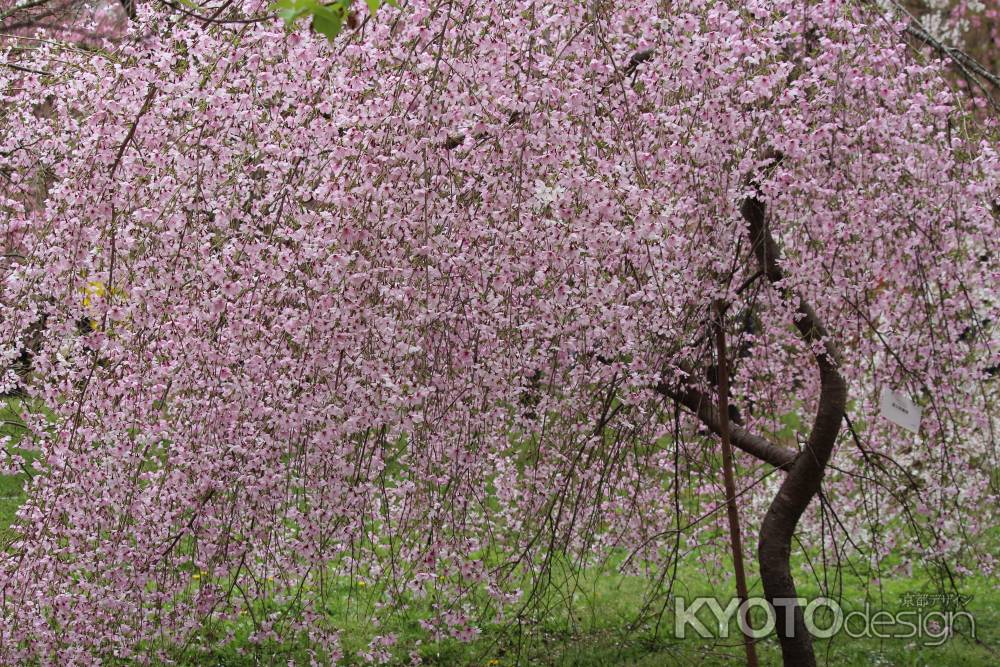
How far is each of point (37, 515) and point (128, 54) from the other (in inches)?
62.5

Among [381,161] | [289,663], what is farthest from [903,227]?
[289,663]

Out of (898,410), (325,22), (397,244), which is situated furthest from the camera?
(898,410)

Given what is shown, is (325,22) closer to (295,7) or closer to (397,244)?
(295,7)

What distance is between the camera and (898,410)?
3744 millimetres

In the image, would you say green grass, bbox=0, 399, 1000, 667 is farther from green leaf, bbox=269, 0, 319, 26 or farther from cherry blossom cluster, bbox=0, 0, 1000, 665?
green leaf, bbox=269, 0, 319, 26

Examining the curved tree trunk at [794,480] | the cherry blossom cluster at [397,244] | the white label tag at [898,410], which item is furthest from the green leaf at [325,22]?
the white label tag at [898,410]

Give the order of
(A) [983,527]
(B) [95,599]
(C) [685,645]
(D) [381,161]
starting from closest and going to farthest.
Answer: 1. (D) [381,161]
2. (B) [95,599]
3. (C) [685,645]
4. (A) [983,527]

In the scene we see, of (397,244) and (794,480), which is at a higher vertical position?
(397,244)

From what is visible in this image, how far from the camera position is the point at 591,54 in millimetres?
3094

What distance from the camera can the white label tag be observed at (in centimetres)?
371

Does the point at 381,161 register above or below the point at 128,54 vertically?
below

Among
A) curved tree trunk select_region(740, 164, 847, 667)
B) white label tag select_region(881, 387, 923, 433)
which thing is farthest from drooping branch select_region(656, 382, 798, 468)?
white label tag select_region(881, 387, 923, 433)

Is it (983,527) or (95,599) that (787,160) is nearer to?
(95,599)

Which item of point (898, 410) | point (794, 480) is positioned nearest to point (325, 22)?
point (898, 410)
